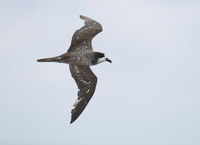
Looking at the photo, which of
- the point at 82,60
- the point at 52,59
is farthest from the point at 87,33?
the point at 52,59

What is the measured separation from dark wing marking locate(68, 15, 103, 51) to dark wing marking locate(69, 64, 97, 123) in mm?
2652

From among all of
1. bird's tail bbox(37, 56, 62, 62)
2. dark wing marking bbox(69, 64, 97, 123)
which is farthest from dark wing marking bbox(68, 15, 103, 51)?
dark wing marking bbox(69, 64, 97, 123)

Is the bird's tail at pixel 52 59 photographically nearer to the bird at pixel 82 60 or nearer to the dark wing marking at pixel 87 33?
the bird at pixel 82 60

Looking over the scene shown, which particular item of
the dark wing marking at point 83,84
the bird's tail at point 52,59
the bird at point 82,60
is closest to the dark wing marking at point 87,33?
the bird at point 82,60

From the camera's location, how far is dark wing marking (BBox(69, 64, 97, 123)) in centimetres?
1927

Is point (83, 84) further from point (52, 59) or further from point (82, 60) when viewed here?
point (52, 59)

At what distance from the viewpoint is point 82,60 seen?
2233 centimetres

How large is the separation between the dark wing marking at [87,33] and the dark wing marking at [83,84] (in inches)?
104

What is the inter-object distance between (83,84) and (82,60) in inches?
80.2

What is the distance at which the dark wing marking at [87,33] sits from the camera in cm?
2438

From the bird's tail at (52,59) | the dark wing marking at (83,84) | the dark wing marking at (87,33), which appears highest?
the dark wing marking at (87,33)

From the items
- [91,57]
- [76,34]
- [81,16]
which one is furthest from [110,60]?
[81,16]

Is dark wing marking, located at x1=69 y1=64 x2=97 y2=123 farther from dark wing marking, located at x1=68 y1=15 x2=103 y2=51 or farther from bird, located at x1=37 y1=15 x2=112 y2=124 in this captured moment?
dark wing marking, located at x1=68 y1=15 x2=103 y2=51

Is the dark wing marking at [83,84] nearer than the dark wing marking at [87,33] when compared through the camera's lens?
Yes
